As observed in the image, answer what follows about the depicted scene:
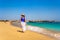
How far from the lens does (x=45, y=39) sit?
11898 millimetres

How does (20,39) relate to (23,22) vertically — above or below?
below

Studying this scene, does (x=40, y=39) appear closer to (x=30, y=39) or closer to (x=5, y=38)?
(x=30, y=39)

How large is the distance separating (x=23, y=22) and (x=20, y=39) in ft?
11.0

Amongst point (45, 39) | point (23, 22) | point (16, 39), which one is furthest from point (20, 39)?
point (23, 22)

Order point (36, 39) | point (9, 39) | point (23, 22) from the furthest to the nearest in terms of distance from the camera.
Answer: point (23, 22), point (36, 39), point (9, 39)

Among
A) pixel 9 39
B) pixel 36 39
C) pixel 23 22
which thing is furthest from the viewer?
pixel 23 22

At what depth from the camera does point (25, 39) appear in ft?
37.0

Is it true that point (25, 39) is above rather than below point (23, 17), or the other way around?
below

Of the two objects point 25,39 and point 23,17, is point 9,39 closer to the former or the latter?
Result: point 25,39

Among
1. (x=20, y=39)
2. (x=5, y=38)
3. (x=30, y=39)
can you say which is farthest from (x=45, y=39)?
(x=5, y=38)

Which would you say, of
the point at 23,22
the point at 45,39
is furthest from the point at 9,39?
the point at 23,22

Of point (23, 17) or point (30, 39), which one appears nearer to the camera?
point (30, 39)

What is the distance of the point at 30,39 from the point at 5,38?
1605 millimetres

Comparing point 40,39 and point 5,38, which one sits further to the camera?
point 40,39
